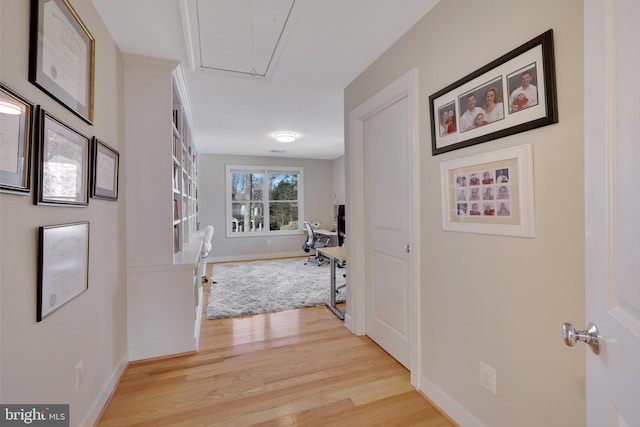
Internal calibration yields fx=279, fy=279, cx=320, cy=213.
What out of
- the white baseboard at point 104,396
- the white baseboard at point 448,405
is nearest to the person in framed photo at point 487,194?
the white baseboard at point 448,405

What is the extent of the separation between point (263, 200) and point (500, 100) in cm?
590

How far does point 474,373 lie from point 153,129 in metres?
2.73

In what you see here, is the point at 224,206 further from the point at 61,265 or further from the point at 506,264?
the point at 506,264

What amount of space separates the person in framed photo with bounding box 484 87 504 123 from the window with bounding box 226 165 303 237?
5.75m

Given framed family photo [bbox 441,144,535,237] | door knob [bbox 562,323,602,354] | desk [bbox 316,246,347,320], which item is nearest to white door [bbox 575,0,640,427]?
door knob [bbox 562,323,602,354]

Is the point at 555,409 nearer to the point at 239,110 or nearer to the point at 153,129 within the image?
the point at 153,129

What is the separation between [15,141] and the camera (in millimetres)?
970

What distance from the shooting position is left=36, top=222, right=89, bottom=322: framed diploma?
1.12m

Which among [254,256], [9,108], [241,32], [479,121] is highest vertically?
[241,32]

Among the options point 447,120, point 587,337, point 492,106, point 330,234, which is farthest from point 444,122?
point 330,234

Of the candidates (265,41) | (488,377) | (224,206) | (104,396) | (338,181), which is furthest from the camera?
(338,181)

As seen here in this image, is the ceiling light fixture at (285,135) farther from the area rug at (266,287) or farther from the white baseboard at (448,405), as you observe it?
the white baseboard at (448,405)

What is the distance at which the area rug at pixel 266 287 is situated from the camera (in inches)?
135

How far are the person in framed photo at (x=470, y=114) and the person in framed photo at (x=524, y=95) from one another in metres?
0.16
